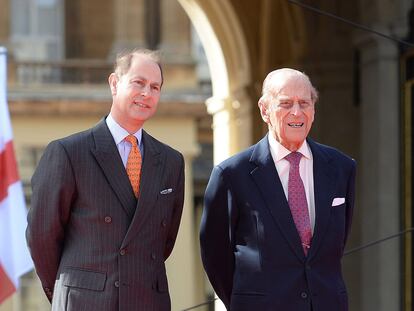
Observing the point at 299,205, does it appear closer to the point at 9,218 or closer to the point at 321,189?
the point at 321,189

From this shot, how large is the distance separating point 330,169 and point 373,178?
4.52 m

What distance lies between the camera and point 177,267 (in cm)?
2508

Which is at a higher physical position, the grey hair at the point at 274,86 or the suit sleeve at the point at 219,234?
the grey hair at the point at 274,86

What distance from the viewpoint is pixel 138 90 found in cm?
649

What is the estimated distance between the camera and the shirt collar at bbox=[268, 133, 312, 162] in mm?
6598

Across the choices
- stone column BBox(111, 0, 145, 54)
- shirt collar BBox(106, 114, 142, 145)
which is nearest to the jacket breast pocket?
shirt collar BBox(106, 114, 142, 145)

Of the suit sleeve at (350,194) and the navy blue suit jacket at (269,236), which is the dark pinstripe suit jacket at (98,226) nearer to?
the navy blue suit jacket at (269,236)

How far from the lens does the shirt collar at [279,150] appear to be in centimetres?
660

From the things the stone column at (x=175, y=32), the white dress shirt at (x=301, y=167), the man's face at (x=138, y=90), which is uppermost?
the stone column at (x=175, y=32)

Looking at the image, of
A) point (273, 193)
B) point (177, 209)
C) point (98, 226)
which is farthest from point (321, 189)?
point (98, 226)

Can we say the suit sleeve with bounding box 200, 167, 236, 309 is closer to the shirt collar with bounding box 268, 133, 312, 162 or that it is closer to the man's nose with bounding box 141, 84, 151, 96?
the shirt collar with bounding box 268, 133, 312, 162

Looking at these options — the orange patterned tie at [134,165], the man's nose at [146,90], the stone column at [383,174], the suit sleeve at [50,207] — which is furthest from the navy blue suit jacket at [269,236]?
the stone column at [383,174]

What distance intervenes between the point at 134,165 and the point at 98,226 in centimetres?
29

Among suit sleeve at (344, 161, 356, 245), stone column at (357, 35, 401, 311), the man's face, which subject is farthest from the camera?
stone column at (357, 35, 401, 311)
